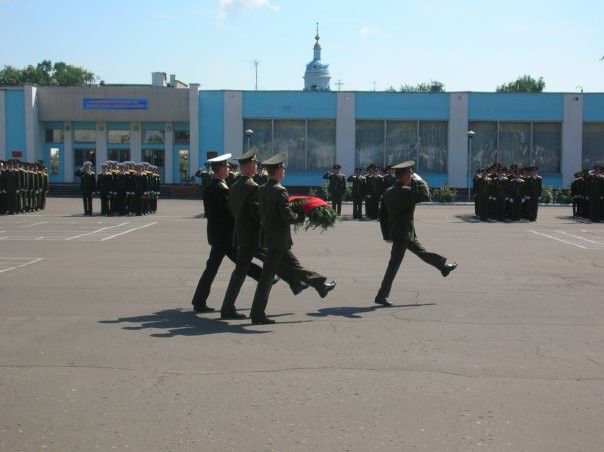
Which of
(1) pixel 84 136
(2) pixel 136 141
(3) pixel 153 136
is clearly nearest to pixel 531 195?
(3) pixel 153 136

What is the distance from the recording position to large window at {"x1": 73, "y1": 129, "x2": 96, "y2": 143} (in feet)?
155

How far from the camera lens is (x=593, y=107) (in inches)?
1729

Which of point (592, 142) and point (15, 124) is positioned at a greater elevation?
point (15, 124)

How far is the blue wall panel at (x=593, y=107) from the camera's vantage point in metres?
43.8

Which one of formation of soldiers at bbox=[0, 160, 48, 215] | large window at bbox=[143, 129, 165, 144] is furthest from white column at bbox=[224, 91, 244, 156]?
formation of soldiers at bbox=[0, 160, 48, 215]

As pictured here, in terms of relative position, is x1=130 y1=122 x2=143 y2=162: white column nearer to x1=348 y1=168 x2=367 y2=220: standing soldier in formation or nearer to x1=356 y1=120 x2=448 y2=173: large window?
x1=356 y1=120 x2=448 y2=173: large window

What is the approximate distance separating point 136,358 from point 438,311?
397 centimetres

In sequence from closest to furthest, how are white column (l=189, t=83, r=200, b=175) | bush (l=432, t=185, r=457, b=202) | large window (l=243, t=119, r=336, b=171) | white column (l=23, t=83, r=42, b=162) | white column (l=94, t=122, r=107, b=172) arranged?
1. bush (l=432, t=185, r=457, b=202)
2. white column (l=189, t=83, r=200, b=175)
3. large window (l=243, t=119, r=336, b=171)
4. white column (l=23, t=83, r=42, b=162)
5. white column (l=94, t=122, r=107, b=172)

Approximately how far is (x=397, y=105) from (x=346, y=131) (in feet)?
10.3

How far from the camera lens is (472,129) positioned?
4431 cm

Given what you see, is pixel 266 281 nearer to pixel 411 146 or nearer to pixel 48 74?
pixel 411 146

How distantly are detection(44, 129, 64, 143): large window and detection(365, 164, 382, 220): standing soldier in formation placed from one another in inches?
974

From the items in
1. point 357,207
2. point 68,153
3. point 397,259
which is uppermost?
point 68,153

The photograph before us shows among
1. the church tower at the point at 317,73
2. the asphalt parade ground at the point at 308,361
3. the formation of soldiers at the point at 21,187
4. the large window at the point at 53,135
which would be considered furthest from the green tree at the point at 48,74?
the asphalt parade ground at the point at 308,361
